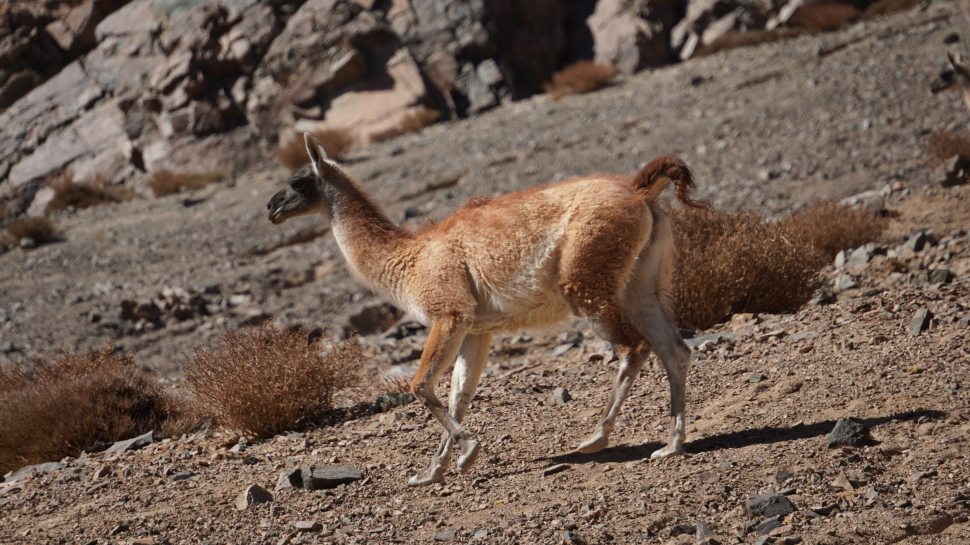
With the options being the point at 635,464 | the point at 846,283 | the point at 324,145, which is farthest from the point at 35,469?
the point at 324,145

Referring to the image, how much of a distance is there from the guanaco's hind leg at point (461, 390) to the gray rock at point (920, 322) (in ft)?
10.0

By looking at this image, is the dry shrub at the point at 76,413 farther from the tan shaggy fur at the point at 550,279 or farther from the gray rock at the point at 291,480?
the tan shaggy fur at the point at 550,279

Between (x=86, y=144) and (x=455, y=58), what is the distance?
11169 millimetres

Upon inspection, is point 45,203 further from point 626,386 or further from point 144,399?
point 626,386

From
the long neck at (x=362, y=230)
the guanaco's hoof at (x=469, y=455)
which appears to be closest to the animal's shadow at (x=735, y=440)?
the guanaco's hoof at (x=469, y=455)

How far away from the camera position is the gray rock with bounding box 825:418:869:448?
4.32m

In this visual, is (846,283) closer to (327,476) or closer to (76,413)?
(327,476)

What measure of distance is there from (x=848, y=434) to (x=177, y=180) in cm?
1963

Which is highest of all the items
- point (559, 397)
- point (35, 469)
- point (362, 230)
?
point (362, 230)

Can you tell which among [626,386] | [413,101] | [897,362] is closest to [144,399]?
[626,386]

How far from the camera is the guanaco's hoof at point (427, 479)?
16.4 feet

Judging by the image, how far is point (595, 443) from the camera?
16.0 ft

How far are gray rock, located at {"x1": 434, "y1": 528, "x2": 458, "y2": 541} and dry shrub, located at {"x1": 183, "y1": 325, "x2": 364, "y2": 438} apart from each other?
2.63m

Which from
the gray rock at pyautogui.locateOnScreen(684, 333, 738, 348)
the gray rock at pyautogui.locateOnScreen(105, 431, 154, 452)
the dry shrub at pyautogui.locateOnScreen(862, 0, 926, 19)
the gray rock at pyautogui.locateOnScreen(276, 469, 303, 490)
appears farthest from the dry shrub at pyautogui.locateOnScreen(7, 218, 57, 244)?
the dry shrub at pyautogui.locateOnScreen(862, 0, 926, 19)
